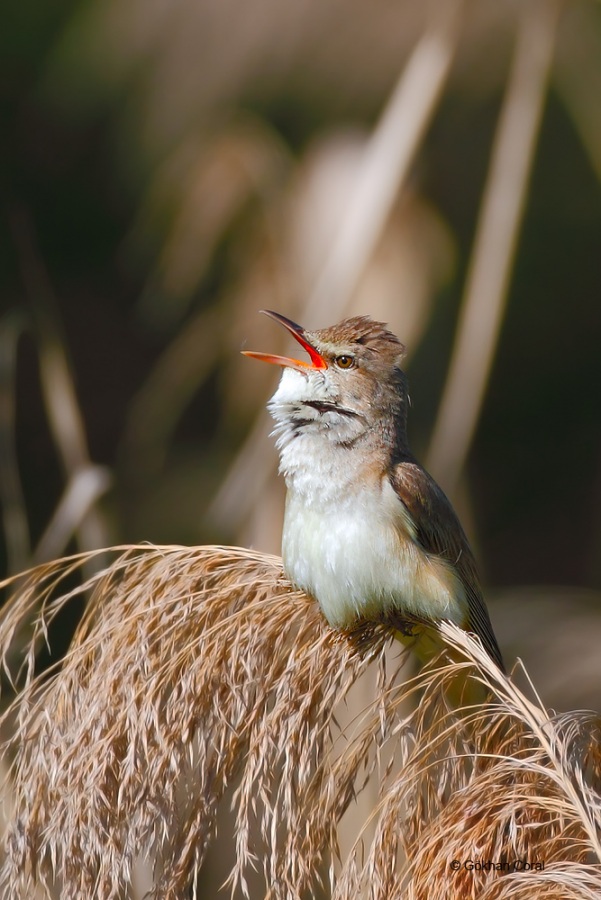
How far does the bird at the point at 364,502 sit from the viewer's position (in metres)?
2.75

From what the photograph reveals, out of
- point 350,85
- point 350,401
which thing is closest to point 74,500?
point 350,401

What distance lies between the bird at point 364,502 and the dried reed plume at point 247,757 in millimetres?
293

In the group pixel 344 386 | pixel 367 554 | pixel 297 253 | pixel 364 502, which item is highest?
pixel 297 253

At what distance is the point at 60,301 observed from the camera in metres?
10.0

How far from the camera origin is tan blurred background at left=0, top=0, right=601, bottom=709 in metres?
4.29

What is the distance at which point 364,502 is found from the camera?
2.90 meters

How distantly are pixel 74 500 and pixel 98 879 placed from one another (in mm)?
1697

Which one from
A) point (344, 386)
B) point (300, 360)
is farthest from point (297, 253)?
point (344, 386)

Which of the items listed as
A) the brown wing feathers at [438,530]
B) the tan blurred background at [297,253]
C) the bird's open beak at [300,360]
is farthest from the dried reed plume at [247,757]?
the tan blurred background at [297,253]

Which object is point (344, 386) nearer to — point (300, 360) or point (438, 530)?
point (300, 360)

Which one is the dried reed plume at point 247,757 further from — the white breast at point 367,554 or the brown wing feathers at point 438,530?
the brown wing feathers at point 438,530

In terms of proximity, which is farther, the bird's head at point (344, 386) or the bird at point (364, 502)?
the bird's head at point (344, 386)

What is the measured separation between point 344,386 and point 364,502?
1.16 ft

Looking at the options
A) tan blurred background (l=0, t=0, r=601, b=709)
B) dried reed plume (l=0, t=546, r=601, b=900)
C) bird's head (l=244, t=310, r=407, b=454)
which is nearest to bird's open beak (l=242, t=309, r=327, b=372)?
bird's head (l=244, t=310, r=407, b=454)
